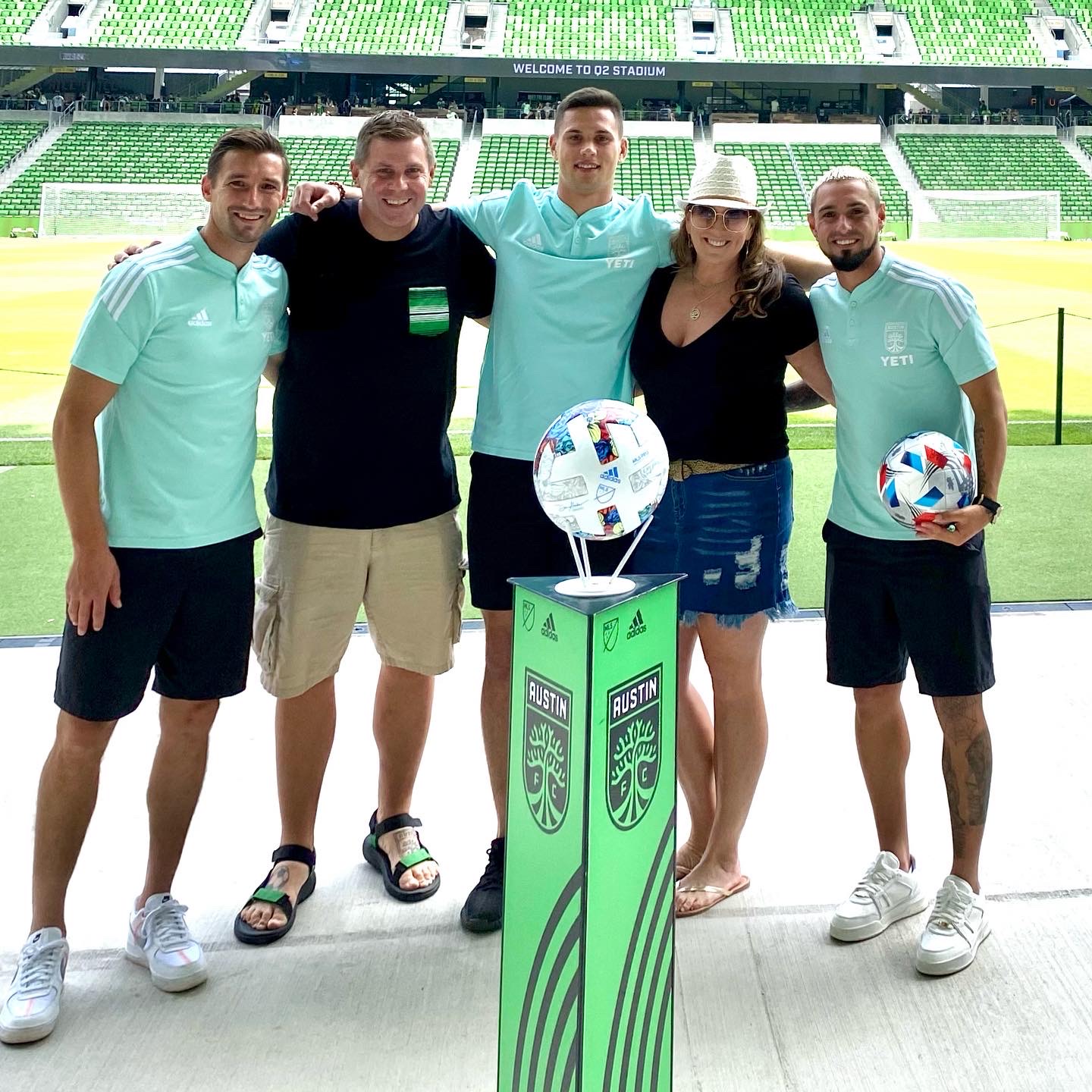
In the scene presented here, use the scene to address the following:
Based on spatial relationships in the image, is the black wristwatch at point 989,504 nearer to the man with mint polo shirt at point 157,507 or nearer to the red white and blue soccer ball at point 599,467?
the red white and blue soccer ball at point 599,467

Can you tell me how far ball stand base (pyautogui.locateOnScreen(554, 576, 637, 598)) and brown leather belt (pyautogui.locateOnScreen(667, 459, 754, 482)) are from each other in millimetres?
793

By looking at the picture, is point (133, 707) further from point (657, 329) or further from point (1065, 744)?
point (1065, 744)

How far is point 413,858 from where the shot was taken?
2686 mm

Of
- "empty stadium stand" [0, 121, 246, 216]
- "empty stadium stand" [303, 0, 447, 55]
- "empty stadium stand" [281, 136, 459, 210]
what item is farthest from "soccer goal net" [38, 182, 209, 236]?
"empty stadium stand" [303, 0, 447, 55]

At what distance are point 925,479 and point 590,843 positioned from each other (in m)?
1.01

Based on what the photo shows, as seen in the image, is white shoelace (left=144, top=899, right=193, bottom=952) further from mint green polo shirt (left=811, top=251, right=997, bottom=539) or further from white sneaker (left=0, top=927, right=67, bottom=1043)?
mint green polo shirt (left=811, top=251, right=997, bottom=539)

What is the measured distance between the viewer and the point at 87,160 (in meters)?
26.0

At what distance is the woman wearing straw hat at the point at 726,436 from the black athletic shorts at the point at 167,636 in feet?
2.73

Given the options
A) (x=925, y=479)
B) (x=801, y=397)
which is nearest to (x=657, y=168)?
(x=801, y=397)

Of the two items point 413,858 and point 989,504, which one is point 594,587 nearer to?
point 989,504

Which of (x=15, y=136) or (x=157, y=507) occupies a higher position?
(x=15, y=136)

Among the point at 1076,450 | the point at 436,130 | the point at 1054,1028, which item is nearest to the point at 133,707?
the point at 1054,1028

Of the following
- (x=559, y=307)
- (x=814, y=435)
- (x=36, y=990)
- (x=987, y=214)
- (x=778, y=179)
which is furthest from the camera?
(x=778, y=179)

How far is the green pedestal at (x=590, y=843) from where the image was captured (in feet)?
5.15
